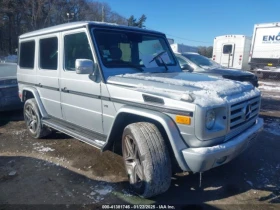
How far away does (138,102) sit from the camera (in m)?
3.06

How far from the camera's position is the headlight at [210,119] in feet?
8.70

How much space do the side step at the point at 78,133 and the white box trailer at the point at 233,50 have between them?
1742 cm

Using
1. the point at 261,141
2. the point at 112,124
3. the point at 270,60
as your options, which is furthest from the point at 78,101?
the point at 270,60

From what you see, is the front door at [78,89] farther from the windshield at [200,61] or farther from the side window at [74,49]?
the windshield at [200,61]

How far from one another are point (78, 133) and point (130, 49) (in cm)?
159

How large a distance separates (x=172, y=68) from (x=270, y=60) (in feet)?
50.7

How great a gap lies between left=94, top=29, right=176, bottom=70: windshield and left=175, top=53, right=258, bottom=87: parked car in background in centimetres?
297

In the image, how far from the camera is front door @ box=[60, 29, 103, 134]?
3732 millimetres

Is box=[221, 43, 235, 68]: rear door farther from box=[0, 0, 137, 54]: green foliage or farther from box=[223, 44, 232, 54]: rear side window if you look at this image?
box=[0, 0, 137, 54]: green foliage

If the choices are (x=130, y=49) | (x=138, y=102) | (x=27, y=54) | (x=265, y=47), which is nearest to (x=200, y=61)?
(x=130, y=49)

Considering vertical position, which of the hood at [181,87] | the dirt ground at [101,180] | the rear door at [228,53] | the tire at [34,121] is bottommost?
the dirt ground at [101,180]

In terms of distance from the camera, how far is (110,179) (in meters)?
3.69

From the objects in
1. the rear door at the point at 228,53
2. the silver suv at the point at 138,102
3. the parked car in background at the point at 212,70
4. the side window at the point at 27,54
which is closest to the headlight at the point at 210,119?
the silver suv at the point at 138,102

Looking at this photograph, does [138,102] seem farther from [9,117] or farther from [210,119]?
[9,117]
